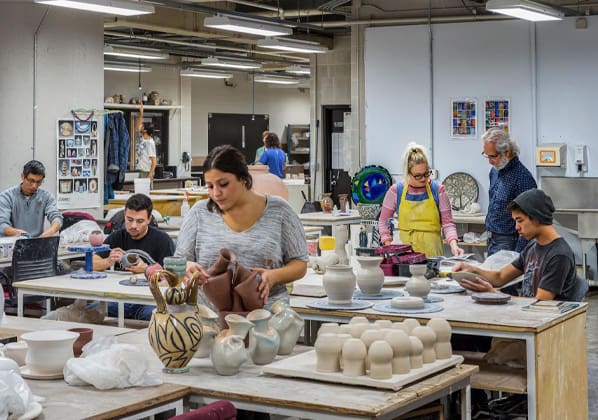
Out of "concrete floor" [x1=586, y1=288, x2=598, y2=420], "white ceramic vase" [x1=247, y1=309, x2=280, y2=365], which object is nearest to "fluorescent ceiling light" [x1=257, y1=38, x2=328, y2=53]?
"concrete floor" [x1=586, y1=288, x2=598, y2=420]

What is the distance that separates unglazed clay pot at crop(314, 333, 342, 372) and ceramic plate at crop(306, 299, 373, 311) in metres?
1.37

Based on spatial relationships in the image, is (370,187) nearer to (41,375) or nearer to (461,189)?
(461,189)

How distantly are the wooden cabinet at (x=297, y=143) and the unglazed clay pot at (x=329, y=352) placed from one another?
68.6 feet

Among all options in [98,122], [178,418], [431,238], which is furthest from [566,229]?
[178,418]

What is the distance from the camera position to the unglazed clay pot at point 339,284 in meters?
4.89

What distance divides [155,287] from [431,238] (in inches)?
149

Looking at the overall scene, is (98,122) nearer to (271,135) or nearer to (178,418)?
(271,135)

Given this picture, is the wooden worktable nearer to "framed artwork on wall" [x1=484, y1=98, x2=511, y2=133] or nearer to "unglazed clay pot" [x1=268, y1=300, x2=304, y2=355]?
"unglazed clay pot" [x1=268, y1=300, x2=304, y2=355]

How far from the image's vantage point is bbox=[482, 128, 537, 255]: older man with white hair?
670cm

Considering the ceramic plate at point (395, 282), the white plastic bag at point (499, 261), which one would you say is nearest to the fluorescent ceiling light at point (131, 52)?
the ceramic plate at point (395, 282)

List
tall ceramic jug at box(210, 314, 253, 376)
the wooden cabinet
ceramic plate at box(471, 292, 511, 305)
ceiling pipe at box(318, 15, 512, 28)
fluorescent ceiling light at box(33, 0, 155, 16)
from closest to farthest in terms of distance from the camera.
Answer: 1. tall ceramic jug at box(210, 314, 253, 376)
2. ceramic plate at box(471, 292, 511, 305)
3. fluorescent ceiling light at box(33, 0, 155, 16)
4. ceiling pipe at box(318, 15, 512, 28)
5. the wooden cabinet

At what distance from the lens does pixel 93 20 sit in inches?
435

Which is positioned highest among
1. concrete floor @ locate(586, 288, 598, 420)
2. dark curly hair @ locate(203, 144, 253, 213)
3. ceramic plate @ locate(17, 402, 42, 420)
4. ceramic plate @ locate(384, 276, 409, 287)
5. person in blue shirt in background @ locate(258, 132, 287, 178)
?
person in blue shirt in background @ locate(258, 132, 287, 178)

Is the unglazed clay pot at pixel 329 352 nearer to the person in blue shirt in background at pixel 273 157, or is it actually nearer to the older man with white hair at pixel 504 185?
the older man with white hair at pixel 504 185
